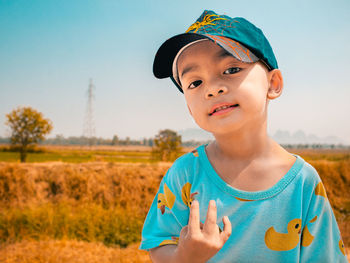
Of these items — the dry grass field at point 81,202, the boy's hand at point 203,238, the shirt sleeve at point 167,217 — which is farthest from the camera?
the dry grass field at point 81,202

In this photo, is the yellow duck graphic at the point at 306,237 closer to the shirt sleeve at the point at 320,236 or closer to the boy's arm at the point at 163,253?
the shirt sleeve at the point at 320,236

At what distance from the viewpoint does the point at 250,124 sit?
0.99 m

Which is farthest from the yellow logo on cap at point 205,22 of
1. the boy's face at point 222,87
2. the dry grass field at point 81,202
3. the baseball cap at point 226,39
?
the dry grass field at point 81,202

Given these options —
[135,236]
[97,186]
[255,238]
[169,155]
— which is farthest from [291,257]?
[169,155]

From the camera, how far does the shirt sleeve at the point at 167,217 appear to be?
96cm

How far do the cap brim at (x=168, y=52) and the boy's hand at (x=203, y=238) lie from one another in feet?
2.07

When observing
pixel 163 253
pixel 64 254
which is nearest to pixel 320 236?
pixel 163 253

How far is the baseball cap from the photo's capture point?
3.04 ft

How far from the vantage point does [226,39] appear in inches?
36.6

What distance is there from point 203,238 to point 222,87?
0.50 metres

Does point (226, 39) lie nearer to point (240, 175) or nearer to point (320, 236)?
point (240, 175)

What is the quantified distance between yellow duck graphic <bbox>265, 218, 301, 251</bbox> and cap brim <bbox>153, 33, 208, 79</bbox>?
76 cm

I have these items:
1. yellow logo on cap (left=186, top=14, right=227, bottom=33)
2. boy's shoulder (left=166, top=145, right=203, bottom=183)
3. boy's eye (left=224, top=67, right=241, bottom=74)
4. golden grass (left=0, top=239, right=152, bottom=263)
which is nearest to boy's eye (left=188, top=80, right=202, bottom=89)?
boy's eye (left=224, top=67, right=241, bottom=74)

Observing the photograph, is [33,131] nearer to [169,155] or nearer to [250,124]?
[169,155]
